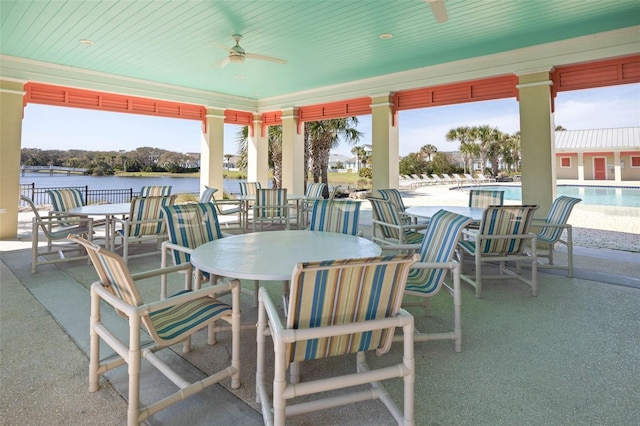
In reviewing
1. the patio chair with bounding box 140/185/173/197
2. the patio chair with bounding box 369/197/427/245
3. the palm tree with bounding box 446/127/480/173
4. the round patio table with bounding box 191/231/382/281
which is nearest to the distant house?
the palm tree with bounding box 446/127/480/173

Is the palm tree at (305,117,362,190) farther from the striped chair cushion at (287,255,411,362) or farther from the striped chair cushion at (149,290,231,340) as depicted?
the striped chair cushion at (287,255,411,362)

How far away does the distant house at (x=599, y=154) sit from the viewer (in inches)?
692

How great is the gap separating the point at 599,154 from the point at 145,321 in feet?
80.7

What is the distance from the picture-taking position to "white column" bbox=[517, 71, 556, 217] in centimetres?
516

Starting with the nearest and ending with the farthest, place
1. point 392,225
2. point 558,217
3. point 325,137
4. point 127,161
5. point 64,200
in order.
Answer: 1. point 392,225
2. point 558,217
3. point 64,200
4. point 325,137
5. point 127,161

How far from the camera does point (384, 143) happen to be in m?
6.86

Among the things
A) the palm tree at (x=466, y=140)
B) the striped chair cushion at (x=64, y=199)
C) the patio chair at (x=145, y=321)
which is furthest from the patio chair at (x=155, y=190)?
the palm tree at (x=466, y=140)

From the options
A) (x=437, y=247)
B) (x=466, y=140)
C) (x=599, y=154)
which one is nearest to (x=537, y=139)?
(x=437, y=247)

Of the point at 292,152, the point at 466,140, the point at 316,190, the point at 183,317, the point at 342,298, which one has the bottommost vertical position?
the point at 183,317

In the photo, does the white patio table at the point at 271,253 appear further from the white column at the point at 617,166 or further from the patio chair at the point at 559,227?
the white column at the point at 617,166

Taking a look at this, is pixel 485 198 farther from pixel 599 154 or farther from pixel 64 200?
pixel 599 154

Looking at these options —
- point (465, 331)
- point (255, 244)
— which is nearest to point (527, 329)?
point (465, 331)

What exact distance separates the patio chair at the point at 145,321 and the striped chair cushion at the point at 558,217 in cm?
361

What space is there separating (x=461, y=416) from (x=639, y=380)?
44.7 inches
